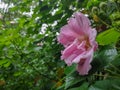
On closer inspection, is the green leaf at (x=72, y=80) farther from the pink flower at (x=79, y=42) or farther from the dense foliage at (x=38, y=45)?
the dense foliage at (x=38, y=45)

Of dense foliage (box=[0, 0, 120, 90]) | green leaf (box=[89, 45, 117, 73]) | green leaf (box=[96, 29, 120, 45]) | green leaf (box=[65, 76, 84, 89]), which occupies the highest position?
dense foliage (box=[0, 0, 120, 90])

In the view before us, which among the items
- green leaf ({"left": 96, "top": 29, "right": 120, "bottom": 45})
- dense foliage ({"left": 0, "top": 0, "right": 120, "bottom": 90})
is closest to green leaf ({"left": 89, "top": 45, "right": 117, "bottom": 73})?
green leaf ({"left": 96, "top": 29, "right": 120, "bottom": 45})

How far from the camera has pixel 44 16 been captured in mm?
1545

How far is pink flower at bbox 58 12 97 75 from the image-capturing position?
2.05 ft

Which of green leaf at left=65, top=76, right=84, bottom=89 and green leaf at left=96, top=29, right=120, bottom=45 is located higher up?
green leaf at left=96, top=29, right=120, bottom=45

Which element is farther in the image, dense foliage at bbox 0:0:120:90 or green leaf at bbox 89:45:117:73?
dense foliage at bbox 0:0:120:90

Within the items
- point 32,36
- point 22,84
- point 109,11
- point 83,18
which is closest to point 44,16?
point 32,36

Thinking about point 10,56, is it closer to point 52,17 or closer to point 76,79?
point 52,17

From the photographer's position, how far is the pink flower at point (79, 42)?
625 millimetres

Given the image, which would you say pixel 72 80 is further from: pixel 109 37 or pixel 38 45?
pixel 38 45

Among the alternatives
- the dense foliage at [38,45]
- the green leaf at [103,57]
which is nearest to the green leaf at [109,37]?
the green leaf at [103,57]

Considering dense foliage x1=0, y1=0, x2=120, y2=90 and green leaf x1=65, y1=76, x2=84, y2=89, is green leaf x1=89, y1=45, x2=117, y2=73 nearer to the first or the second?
green leaf x1=65, y1=76, x2=84, y2=89

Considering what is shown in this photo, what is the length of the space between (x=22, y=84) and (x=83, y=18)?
52.1 inches

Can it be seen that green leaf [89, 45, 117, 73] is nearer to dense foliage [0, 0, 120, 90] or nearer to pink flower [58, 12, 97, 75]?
pink flower [58, 12, 97, 75]
